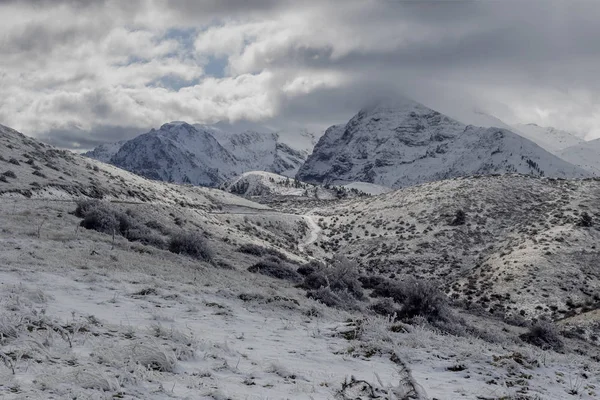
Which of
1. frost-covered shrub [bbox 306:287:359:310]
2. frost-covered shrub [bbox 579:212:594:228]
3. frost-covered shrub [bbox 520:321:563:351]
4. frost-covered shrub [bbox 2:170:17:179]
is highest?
frost-covered shrub [bbox 579:212:594:228]

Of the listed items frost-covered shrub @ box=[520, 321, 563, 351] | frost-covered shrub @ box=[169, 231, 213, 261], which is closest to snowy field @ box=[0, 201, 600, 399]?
frost-covered shrub @ box=[169, 231, 213, 261]

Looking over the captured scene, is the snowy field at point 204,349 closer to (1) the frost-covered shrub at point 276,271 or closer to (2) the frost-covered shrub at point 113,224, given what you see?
(1) the frost-covered shrub at point 276,271

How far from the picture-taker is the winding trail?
67.0 m

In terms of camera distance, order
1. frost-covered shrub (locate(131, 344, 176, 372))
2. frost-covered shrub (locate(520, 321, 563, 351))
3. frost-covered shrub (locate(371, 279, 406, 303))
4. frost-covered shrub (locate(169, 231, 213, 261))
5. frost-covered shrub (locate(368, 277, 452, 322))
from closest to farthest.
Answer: frost-covered shrub (locate(131, 344, 176, 372)), frost-covered shrub (locate(368, 277, 452, 322)), frost-covered shrub (locate(520, 321, 563, 351)), frost-covered shrub (locate(371, 279, 406, 303)), frost-covered shrub (locate(169, 231, 213, 261))

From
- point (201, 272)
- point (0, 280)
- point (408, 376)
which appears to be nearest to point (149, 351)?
point (408, 376)

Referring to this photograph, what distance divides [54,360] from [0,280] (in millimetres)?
6777

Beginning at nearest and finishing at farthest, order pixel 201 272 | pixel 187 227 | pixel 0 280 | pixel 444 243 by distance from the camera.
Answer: pixel 0 280 → pixel 201 272 → pixel 187 227 → pixel 444 243

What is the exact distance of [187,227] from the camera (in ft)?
136

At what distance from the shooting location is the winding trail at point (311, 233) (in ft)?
220

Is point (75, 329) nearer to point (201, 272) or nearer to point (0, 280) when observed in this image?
point (0, 280)

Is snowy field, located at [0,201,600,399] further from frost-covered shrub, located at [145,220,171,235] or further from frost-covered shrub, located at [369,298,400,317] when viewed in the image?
frost-covered shrub, located at [145,220,171,235]

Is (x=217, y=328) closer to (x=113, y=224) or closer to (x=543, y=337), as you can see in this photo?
(x=543, y=337)

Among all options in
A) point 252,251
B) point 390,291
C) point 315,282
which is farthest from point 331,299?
point 252,251

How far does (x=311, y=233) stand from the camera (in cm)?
7469
